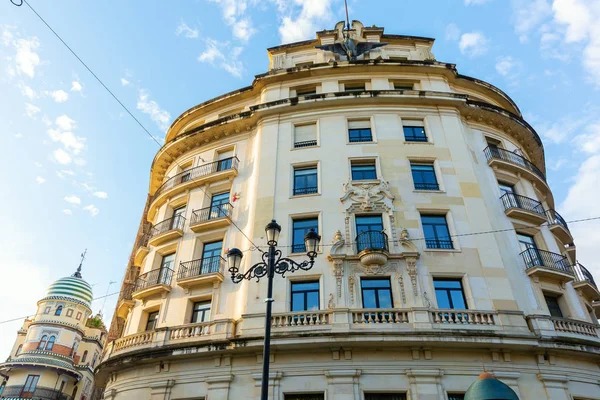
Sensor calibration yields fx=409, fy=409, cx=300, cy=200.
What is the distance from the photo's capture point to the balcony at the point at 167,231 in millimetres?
22688

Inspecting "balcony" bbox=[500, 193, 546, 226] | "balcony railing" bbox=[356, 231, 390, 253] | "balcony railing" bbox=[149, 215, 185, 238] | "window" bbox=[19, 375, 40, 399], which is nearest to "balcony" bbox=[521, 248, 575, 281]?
"balcony" bbox=[500, 193, 546, 226]

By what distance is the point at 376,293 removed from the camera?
17875mm

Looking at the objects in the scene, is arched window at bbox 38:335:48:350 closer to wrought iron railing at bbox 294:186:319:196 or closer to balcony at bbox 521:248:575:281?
wrought iron railing at bbox 294:186:319:196

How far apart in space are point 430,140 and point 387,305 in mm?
10243

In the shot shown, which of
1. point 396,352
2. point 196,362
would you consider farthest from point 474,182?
point 196,362

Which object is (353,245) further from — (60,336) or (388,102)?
(60,336)

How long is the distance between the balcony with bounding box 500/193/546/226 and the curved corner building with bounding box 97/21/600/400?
0.34 feet

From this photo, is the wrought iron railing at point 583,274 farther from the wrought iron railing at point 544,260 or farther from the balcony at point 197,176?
the balcony at point 197,176

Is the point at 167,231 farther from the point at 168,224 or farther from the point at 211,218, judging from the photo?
the point at 211,218

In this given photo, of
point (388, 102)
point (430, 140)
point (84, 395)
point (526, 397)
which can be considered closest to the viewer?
point (526, 397)

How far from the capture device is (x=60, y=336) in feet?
167

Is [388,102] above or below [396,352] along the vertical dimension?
above

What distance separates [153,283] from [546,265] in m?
20.0

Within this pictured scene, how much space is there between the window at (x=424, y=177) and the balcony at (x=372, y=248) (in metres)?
3.97
